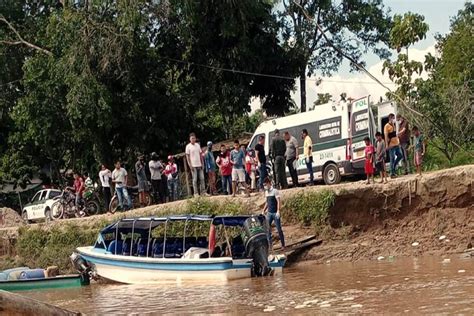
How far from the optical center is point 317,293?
13.7 metres

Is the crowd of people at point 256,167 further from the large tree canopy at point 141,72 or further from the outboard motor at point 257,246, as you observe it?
the large tree canopy at point 141,72

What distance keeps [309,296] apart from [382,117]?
10.4 meters

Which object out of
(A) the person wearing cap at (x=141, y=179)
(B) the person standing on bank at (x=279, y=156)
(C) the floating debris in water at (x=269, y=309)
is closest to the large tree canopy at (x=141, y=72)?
(A) the person wearing cap at (x=141, y=179)

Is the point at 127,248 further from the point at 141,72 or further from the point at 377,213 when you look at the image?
the point at 141,72

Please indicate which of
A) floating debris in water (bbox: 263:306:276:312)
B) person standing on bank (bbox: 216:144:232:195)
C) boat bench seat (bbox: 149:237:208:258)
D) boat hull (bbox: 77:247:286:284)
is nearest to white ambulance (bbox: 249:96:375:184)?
person standing on bank (bbox: 216:144:232:195)

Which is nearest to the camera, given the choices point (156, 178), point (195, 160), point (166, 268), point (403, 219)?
point (166, 268)

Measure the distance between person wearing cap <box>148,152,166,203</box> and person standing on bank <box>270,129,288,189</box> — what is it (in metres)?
4.22

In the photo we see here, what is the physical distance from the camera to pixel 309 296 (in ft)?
43.9

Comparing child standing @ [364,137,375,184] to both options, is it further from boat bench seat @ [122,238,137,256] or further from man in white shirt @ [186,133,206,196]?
boat bench seat @ [122,238,137,256]

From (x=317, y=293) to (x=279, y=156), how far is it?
27.5 feet

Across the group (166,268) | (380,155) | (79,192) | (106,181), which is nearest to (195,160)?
(106,181)

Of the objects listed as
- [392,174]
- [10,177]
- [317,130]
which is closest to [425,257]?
[392,174]

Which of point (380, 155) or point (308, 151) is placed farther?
point (308, 151)

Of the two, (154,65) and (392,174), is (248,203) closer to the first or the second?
(392,174)
